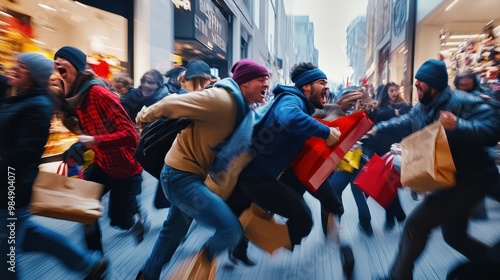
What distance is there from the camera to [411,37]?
1781 cm

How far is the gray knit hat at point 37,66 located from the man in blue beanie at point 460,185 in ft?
7.71

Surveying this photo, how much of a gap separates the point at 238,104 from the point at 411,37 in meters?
17.3

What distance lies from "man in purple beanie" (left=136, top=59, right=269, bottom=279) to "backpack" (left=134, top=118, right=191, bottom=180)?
66mm

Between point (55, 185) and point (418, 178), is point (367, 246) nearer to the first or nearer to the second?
point (418, 178)

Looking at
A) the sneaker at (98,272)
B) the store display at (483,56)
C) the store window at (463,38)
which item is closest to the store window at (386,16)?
the store window at (463,38)

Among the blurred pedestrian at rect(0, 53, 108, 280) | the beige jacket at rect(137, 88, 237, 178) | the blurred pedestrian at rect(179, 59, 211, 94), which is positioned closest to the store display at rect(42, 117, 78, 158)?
the blurred pedestrian at rect(179, 59, 211, 94)

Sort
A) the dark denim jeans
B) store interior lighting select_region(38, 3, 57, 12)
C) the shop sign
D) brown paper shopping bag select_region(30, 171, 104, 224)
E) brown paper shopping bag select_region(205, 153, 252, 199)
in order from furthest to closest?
the shop sign < store interior lighting select_region(38, 3, 57, 12) < the dark denim jeans < brown paper shopping bag select_region(205, 153, 252, 199) < brown paper shopping bag select_region(30, 171, 104, 224)

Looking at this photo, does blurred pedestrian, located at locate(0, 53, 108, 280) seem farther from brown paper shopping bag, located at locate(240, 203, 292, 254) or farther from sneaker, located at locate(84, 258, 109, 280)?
brown paper shopping bag, located at locate(240, 203, 292, 254)

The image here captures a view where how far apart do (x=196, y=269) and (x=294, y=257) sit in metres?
1.74

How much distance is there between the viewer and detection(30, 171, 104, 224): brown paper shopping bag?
2342 millimetres

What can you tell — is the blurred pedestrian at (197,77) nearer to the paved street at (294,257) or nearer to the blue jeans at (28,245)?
the paved street at (294,257)

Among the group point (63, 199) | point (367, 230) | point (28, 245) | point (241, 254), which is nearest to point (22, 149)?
point (63, 199)

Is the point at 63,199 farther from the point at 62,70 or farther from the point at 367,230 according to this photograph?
the point at 367,230

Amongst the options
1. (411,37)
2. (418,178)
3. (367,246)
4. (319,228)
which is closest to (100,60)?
(319,228)
